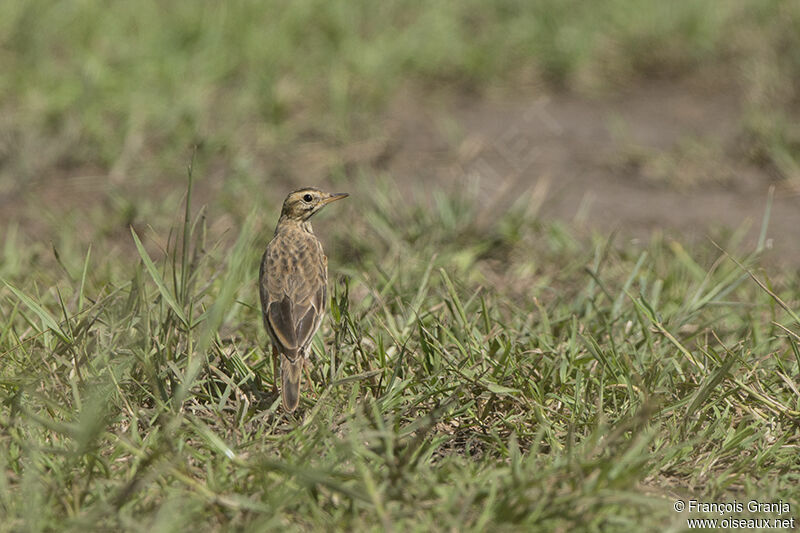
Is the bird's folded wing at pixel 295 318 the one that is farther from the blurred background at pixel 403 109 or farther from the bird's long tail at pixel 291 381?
the blurred background at pixel 403 109

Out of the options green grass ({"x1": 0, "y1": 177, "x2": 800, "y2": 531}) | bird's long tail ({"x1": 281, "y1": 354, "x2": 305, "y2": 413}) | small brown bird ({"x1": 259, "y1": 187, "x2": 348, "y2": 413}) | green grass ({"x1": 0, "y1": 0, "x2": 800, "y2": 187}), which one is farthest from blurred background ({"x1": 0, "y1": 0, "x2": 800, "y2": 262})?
bird's long tail ({"x1": 281, "y1": 354, "x2": 305, "y2": 413})

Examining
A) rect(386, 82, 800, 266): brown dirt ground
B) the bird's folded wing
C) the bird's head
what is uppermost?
the bird's head

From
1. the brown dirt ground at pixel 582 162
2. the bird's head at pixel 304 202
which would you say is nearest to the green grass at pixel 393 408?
the bird's head at pixel 304 202

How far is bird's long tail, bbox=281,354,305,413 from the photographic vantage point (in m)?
3.79

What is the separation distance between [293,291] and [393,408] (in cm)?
66

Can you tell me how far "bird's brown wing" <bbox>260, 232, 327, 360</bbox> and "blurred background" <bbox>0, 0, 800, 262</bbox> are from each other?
6.42 feet

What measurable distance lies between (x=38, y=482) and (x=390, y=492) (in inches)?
44.7

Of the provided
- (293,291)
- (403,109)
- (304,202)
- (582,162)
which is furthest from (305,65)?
(293,291)

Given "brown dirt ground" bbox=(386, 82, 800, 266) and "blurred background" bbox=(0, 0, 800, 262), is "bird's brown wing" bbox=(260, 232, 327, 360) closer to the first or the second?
"blurred background" bbox=(0, 0, 800, 262)

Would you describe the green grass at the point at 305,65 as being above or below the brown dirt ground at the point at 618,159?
above

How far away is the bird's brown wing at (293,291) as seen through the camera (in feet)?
13.2

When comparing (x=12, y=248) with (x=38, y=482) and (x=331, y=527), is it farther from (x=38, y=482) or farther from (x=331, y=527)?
(x=331, y=527)

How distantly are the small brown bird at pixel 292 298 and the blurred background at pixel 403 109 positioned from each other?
6.31 ft

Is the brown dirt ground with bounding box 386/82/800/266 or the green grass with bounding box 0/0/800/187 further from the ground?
the green grass with bounding box 0/0/800/187
